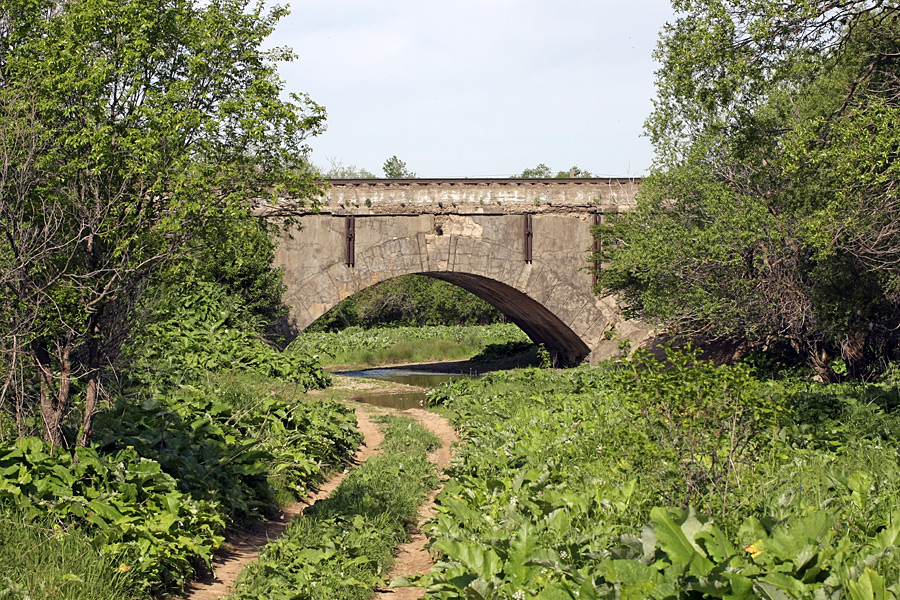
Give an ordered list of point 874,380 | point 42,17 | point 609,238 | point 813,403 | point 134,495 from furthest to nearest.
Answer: point 609,238 < point 874,380 < point 813,403 < point 42,17 < point 134,495

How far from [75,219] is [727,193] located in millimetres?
10580

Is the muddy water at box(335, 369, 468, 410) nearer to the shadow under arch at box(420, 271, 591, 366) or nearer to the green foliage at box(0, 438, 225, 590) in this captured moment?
the shadow under arch at box(420, 271, 591, 366)

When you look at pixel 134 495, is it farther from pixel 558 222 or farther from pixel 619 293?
pixel 558 222

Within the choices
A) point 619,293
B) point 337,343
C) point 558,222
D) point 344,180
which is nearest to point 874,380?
point 619,293

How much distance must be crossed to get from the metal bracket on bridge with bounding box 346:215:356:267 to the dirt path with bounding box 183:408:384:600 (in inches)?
409

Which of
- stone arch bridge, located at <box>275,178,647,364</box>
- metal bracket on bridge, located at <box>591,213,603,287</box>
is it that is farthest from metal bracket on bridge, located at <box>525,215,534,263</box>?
metal bracket on bridge, located at <box>591,213,603,287</box>

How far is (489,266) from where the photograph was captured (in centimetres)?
2059

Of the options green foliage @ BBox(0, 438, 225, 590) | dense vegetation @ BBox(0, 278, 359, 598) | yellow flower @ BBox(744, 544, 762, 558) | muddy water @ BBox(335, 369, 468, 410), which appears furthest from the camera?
muddy water @ BBox(335, 369, 468, 410)

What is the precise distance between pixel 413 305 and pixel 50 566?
37.9m

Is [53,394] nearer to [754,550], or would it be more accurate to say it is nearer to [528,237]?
[754,550]

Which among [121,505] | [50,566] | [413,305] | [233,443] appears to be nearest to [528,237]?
[233,443]

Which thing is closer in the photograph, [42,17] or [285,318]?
[42,17]

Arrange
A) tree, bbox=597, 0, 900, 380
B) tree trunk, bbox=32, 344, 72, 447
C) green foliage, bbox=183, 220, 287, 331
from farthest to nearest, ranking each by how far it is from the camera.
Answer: green foliage, bbox=183, 220, 287, 331 < tree, bbox=597, 0, 900, 380 < tree trunk, bbox=32, 344, 72, 447

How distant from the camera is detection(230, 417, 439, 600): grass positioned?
5758mm
